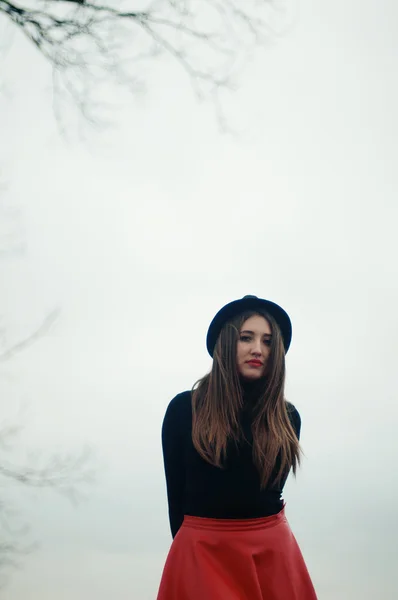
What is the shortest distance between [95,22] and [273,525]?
7.05 ft

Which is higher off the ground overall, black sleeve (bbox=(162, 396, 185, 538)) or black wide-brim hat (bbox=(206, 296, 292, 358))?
black wide-brim hat (bbox=(206, 296, 292, 358))

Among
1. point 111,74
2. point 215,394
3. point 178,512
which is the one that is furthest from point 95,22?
point 178,512

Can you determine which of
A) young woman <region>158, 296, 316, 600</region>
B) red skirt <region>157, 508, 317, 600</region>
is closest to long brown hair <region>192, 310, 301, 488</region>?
young woman <region>158, 296, 316, 600</region>

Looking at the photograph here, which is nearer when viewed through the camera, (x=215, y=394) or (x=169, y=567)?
(x=169, y=567)

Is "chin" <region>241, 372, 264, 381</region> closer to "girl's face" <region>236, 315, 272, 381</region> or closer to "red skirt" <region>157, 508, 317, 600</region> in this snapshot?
"girl's face" <region>236, 315, 272, 381</region>

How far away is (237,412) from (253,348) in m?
0.25

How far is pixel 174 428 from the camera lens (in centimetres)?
248

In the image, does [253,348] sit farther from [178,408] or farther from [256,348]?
[178,408]

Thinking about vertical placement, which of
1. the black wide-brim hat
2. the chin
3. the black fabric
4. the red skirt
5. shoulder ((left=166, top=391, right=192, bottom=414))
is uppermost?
the black wide-brim hat

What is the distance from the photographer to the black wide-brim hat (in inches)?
101

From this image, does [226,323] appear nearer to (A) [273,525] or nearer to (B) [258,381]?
(B) [258,381]

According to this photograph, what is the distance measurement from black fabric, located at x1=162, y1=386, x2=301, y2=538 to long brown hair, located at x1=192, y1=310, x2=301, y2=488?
0.03 meters

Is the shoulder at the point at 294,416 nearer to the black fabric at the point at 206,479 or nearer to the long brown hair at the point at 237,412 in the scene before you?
the long brown hair at the point at 237,412

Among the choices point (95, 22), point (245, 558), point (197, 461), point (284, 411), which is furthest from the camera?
point (95, 22)
